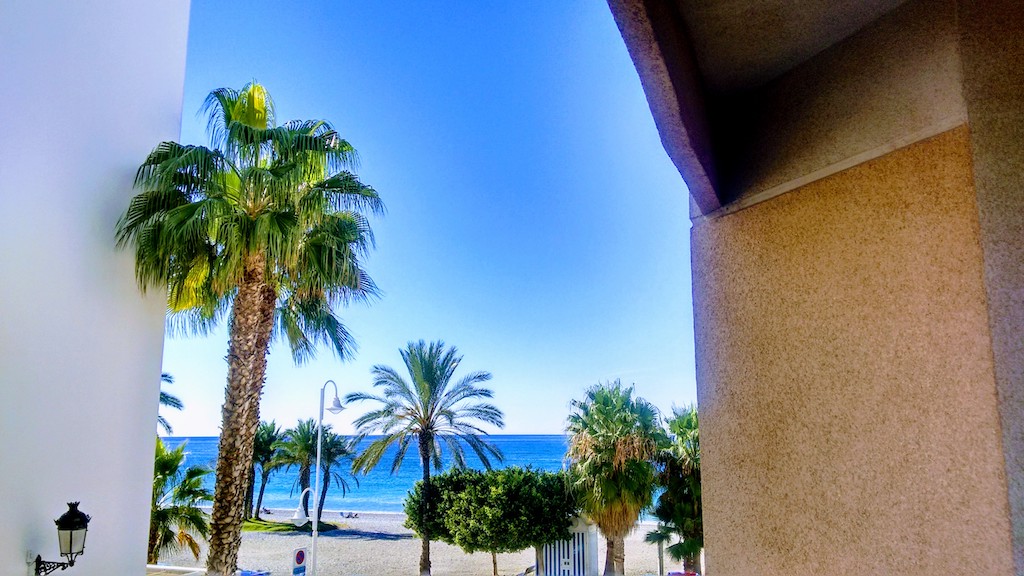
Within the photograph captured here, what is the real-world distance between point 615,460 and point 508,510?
2800 millimetres

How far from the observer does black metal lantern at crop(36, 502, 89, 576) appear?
17.3 feet

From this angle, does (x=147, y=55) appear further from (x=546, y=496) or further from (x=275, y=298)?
(x=546, y=496)

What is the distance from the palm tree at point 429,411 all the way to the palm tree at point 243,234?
8224mm

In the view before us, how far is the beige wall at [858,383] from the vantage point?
1761 millimetres

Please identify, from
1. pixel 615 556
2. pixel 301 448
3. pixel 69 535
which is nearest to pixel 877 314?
pixel 69 535

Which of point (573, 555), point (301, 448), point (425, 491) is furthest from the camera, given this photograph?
point (301, 448)

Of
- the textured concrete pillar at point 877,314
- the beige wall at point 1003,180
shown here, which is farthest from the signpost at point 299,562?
the beige wall at point 1003,180

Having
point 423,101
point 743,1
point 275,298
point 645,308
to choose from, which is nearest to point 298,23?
point 423,101

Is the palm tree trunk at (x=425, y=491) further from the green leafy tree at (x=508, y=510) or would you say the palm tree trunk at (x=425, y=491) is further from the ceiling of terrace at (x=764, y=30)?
the ceiling of terrace at (x=764, y=30)

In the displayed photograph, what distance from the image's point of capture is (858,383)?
203 centimetres

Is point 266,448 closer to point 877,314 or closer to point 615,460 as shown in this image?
point 615,460

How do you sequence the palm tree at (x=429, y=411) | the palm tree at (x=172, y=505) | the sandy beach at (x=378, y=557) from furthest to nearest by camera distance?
the sandy beach at (x=378, y=557) < the palm tree at (x=429, y=411) < the palm tree at (x=172, y=505)

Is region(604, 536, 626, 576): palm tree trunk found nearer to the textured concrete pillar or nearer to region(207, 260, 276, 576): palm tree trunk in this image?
region(207, 260, 276, 576): palm tree trunk

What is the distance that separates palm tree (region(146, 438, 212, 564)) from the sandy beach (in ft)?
19.9
